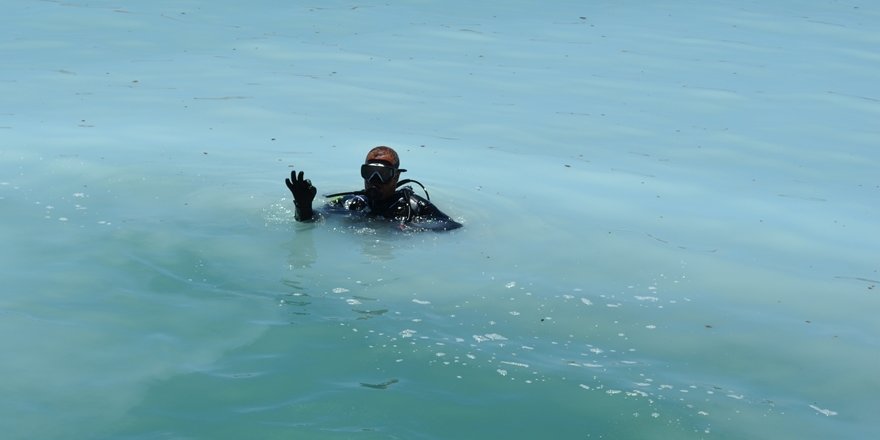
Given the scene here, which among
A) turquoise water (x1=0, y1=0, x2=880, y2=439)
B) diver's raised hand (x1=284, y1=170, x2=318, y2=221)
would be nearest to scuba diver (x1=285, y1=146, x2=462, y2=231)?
diver's raised hand (x1=284, y1=170, x2=318, y2=221)

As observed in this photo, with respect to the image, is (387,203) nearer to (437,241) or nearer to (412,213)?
(412,213)

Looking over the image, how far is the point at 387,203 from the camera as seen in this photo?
7.77m

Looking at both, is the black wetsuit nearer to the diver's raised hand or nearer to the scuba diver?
the scuba diver

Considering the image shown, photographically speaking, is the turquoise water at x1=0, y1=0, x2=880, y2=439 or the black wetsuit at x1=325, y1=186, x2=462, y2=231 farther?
the black wetsuit at x1=325, y1=186, x2=462, y2=231

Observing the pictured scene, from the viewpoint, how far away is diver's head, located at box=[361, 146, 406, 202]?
7.50 metres

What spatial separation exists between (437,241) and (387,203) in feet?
1.43

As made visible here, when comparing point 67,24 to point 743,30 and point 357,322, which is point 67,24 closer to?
point 743,30

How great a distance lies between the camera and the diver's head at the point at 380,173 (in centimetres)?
750

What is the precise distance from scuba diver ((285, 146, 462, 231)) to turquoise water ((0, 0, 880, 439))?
14cm

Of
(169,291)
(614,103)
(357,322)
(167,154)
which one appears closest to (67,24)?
(167,154)

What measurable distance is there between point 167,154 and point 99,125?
1.09 m

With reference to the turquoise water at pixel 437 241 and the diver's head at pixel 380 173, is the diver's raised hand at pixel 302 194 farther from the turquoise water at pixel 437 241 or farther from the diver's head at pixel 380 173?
the diver's head at pixel 380 173

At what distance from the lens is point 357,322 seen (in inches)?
244

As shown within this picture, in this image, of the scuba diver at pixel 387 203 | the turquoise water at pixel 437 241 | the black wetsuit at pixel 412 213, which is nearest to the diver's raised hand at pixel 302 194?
the scuba diver at pixel 387 203
